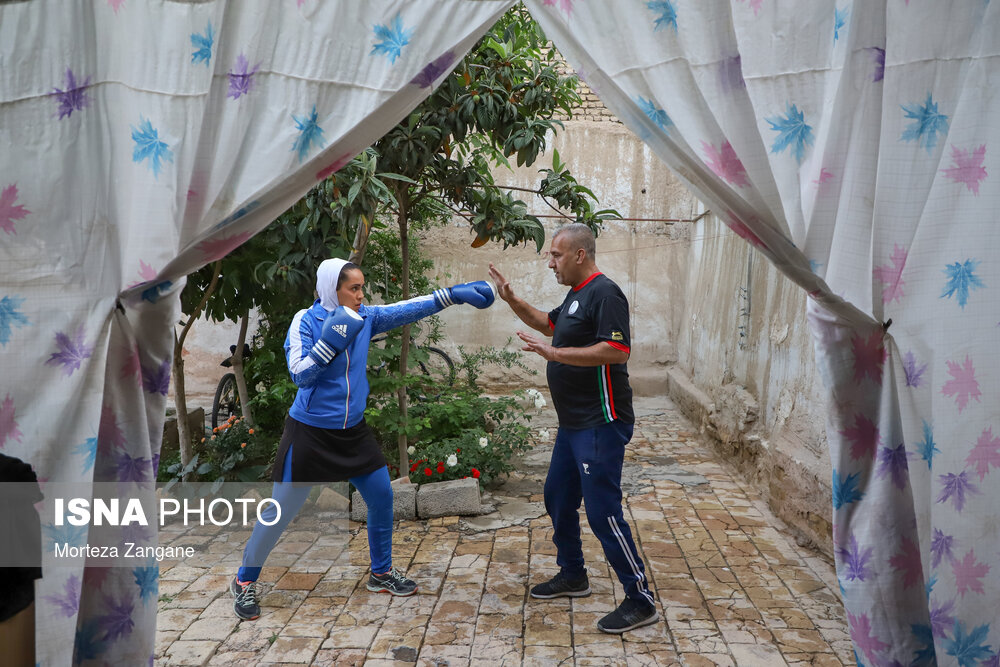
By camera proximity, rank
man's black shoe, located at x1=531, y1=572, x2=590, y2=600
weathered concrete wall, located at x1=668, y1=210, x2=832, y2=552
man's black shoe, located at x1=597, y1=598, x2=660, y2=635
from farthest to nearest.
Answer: weathered concrete wall, located at x1=668, y1=210, x2=832, y2=552 → man's black shoe, located at x1=531, y1=572, x2=590, y2=600 → man's black shoe, located at x1=597, y1=598, x2=660, y2=635

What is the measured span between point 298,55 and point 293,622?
265 cm

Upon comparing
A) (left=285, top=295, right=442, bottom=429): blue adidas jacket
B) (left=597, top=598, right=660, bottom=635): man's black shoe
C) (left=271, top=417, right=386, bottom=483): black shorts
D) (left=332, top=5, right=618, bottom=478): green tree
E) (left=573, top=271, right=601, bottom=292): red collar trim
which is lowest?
(left=597, top=598, right=660, bottom=635): man's black shoe

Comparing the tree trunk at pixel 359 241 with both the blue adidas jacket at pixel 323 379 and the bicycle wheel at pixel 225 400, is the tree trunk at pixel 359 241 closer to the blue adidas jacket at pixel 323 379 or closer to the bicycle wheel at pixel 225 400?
the blue adidas jacket at pixel 323 379

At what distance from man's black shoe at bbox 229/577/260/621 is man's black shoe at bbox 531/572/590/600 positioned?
1409 mm

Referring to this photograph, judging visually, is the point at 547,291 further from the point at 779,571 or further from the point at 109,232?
the point at 109,232

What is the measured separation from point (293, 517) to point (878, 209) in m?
2.96

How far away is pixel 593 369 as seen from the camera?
3406mm

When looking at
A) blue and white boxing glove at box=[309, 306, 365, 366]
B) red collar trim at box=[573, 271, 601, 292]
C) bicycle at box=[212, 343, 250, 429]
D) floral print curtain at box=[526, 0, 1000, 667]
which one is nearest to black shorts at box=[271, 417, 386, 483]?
blue and white boxing glove at box=[309, 306, 365, 366]

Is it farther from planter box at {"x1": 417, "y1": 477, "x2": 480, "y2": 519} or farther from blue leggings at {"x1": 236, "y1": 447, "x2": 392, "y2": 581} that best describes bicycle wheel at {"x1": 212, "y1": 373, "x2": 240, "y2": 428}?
blue leggings at {"x1": 236, "y1": 447, "x2": 392, "y2": 581}

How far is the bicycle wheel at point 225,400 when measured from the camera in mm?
6965

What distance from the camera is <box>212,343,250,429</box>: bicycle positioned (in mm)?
6929

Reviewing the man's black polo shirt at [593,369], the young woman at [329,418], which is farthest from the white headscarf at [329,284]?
the man's black polo shirt at [593,369]

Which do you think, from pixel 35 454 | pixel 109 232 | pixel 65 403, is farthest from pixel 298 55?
pixel 35 454

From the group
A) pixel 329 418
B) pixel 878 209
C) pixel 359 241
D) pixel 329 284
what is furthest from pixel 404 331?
pixel 878 209
